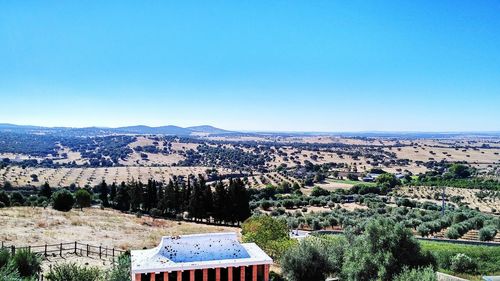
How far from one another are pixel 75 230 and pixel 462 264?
1614 inches

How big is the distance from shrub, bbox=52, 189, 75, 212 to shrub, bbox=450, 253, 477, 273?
57.6 meters

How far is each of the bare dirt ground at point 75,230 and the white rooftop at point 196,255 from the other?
20.3m

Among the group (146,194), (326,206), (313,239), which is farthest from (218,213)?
(313,239)

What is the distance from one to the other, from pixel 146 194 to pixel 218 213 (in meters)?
19.6

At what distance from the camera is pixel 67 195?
68.7 meters

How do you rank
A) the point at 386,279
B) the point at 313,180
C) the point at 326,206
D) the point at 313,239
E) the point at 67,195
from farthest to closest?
1. the point at 313,180
2. the point at 326,206
3. the point at 67,195
4. the point at 313,239
5. the point at 386,279

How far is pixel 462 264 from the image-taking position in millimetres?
35531

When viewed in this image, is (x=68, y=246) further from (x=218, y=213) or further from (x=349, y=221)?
(x=349, y=221)

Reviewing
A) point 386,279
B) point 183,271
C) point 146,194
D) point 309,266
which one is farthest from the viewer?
point 146,194

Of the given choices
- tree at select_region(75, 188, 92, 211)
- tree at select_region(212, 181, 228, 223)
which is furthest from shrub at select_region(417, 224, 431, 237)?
tree at select_region(75, 188, 92, 211)

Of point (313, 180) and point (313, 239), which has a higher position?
point (313, 239)

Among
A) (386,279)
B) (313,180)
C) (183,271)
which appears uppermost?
(183,271)

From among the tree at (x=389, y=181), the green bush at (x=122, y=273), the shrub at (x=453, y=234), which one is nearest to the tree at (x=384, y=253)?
the green bush at (x=122, y=273)

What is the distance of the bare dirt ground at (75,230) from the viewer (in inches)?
1686
